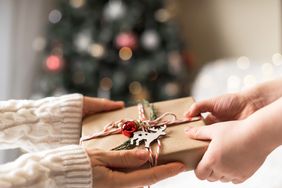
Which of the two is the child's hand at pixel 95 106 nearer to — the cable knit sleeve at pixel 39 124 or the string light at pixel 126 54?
the cable knit sleeve at pixel 39 124

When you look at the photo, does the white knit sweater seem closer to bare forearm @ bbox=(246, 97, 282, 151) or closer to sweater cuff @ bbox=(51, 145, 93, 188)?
sweater cuff @ bbox=(51, 145, 93, 188)

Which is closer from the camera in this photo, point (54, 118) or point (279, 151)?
point (54, 118)

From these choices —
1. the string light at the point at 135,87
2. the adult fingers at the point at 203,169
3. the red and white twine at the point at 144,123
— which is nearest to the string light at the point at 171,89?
the string light at the point at 135,87

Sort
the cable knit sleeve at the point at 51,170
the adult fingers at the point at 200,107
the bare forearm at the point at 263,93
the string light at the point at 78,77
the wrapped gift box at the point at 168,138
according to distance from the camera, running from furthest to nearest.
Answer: the string light at the point at 78,77, the bare forearm at the point at 263,93, the adult fingers at the point at 200,107, the wrapped gift box at the point at 168,138, the cable knit sleeve at the point at 51,170

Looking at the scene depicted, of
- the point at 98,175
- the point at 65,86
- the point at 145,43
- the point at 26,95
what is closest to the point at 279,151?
the point at 98,175

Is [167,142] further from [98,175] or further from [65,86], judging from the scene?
[65,86]

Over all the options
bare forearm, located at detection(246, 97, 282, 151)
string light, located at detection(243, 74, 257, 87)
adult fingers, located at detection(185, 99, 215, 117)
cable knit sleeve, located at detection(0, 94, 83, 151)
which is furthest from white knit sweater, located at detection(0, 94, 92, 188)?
string light, located at detection(243, 74, 257, 87)

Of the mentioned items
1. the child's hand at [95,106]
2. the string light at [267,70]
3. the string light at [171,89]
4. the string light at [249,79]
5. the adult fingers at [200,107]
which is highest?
the string light at [171,89]
